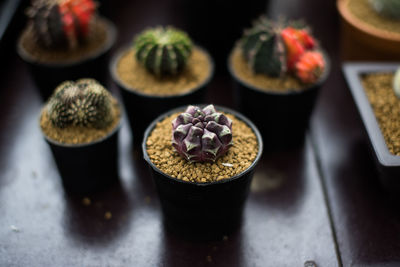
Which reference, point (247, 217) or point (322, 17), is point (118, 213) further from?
point (322, 17)

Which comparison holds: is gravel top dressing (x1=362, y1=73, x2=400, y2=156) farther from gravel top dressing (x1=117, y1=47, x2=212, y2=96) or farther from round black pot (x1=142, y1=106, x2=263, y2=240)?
gravel top dressing (x1=117, y1=47, x2=212, y2=96)

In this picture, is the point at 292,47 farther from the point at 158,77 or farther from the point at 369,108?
the point at 158,77

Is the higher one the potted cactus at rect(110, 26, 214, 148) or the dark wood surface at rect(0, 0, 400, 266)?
the potted cactus at rect(110, 26, 214, 148)

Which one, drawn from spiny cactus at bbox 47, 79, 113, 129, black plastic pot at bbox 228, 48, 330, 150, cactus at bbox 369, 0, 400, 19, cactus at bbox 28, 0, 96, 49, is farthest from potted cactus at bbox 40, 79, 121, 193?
cactus at bbox 369, 0, 400, 19

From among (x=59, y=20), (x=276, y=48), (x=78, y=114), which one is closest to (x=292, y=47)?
(x=276, y=48)

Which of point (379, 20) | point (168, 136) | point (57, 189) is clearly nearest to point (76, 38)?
point (57, 189)

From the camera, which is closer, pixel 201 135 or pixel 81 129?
pixel 201 135
